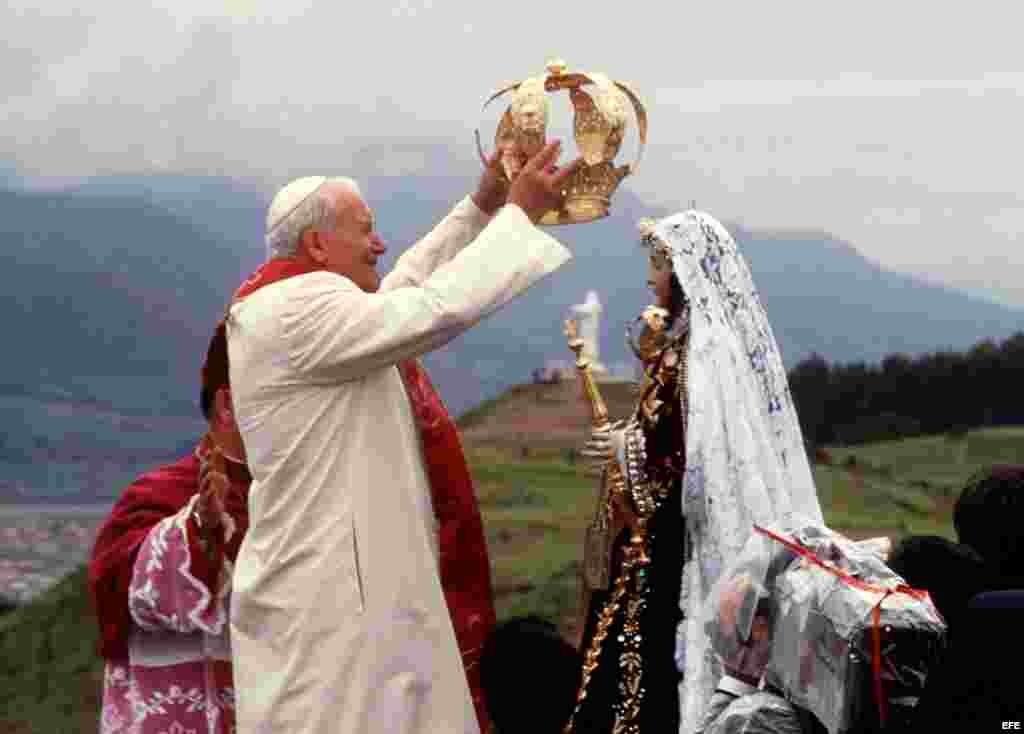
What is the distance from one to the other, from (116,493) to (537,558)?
7.65 m

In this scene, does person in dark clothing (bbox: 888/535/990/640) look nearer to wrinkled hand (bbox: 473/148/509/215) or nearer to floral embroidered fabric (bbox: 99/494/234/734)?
wrinkled hand (bbox: 473/148/509/215)

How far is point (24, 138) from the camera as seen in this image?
15594mm

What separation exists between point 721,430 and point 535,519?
438 centimetres

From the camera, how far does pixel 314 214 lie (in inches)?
153

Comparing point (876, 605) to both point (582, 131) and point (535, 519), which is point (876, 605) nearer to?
point (582, 131)

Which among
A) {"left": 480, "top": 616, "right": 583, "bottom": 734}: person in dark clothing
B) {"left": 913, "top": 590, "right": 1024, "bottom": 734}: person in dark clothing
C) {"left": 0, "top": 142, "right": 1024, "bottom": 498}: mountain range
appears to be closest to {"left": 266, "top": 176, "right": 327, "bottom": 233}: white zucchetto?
{"left": 480, "top": 616, "right": 583, "bottom": 734}: person in dark clothing

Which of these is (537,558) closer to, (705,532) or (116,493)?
(705,532)

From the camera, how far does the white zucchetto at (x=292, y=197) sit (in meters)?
3.91

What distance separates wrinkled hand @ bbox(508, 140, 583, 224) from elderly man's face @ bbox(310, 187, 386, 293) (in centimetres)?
35

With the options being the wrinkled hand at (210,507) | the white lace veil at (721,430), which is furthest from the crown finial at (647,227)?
the wrinkled hand at (210,507)

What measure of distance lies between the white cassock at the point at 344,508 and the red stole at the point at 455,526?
0.65 feet

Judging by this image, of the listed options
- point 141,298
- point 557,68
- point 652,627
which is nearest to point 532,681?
point 652,627

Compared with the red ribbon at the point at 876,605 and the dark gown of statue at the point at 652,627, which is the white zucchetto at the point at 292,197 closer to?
the dark gown of statue at the point at 652,627

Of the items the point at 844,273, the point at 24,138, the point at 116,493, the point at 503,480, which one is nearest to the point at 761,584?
the point at 503,480
